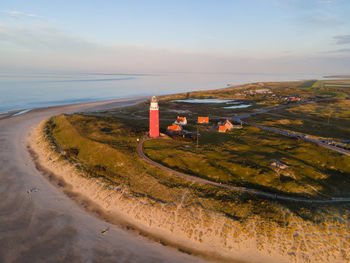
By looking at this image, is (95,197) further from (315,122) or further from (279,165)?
(315,122)

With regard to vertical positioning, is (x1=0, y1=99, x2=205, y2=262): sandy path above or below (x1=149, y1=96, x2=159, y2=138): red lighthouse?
below

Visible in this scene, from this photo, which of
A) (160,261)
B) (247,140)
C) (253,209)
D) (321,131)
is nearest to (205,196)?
(253,209)

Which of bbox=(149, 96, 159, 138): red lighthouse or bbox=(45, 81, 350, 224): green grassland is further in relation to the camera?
bbox=(149, 96, 159, 138): red lighthouse

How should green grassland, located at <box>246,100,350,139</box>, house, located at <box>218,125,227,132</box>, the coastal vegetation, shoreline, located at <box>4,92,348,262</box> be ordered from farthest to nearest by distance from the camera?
green grassland, located at <box>246,100,350,139</box> < house, located at <box>218,125,227,132</box> < the coastal vegetation < shoreline, located at <box>4,92,348,262</box>

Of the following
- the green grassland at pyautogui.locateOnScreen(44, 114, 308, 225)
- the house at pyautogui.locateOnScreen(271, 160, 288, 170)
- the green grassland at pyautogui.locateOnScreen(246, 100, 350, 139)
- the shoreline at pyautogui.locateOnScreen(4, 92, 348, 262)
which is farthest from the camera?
the green grassland at pyautogui.locateOnScreen(246, 100, 350, 139)

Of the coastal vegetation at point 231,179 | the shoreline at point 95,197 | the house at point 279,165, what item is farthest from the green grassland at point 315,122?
the shoreline at point 95,197

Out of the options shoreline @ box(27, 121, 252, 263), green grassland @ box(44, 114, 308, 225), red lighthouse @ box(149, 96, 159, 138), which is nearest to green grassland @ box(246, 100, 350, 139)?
red lighthouse @ box(149, 96, 159, 138)

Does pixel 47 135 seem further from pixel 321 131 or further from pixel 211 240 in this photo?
pixel 321 131

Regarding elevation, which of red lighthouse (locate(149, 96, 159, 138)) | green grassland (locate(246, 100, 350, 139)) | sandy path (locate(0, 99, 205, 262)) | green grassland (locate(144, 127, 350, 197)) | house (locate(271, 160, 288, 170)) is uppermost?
red lighthouse (locate(149, 96, 159, 138))

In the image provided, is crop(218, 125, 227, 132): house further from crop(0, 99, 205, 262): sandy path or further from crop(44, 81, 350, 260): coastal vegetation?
crop(0, 99, 205, 262): sandy path
